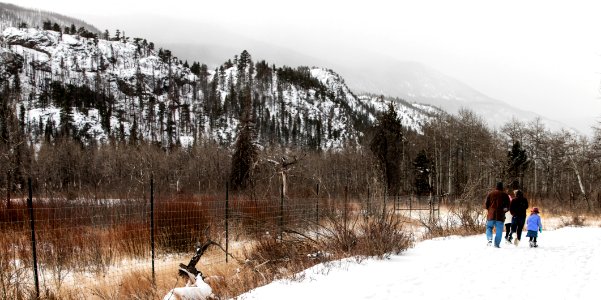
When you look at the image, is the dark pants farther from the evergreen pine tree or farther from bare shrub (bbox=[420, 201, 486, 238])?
the evergreen pine tree

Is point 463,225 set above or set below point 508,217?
below

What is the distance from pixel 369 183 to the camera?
836cm

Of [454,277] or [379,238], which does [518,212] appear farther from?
[454,277]

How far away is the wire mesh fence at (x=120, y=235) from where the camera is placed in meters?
7.01

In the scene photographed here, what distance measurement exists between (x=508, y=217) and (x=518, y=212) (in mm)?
490

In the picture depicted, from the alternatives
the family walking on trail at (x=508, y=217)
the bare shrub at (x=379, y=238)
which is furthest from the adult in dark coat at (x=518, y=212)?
the bare shrub at (x=379, y=238)

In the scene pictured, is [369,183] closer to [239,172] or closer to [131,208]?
[131,208]

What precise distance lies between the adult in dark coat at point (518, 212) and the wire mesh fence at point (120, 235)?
410 cm

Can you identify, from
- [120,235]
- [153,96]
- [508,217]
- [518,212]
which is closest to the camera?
[120,235]

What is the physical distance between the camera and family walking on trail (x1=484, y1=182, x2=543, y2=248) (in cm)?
991

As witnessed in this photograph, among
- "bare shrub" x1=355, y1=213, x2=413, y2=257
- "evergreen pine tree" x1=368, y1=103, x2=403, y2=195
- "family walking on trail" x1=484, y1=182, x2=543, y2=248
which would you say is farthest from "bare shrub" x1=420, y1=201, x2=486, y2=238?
"evergreen pine tree" x1=368, y1=103, x2=403, y2=195

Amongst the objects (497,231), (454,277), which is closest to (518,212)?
(497,231)

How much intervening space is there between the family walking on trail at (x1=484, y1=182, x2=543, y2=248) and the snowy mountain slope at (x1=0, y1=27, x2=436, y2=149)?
98209 mm

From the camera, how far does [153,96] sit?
140 metres
